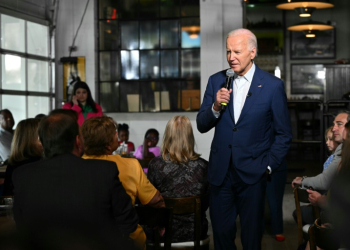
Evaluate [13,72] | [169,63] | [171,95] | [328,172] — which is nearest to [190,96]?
[171,95]

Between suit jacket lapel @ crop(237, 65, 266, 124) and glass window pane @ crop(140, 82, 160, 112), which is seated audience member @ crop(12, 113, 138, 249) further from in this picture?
glass window pane @ crop(140, 82, 160, 112)

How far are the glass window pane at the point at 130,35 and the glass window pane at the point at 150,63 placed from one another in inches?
7.5

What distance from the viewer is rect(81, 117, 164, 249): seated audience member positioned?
285 centimetres

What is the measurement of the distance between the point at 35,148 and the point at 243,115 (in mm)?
1527

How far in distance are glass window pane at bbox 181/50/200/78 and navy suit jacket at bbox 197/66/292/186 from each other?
5.00 meters

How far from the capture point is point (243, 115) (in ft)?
9.56

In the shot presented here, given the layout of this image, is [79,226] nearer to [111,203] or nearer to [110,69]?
[111,203]

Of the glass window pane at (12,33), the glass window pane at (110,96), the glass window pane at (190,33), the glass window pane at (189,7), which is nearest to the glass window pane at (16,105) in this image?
the glass window pane at (12,33)

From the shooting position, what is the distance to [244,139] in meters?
2.90

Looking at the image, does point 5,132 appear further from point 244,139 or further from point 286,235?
point 244,139

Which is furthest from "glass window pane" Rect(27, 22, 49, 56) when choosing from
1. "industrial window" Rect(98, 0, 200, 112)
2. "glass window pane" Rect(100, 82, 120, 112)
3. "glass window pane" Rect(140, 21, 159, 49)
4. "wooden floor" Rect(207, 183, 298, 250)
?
"wooden floor" Rect(207, 183, 298, 250)

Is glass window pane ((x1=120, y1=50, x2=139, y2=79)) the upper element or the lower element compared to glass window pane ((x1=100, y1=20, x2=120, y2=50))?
lower

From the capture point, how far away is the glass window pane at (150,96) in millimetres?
8133

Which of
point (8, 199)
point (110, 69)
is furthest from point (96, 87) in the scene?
point (8, 199)
